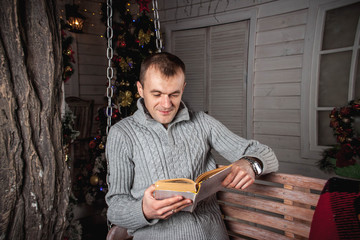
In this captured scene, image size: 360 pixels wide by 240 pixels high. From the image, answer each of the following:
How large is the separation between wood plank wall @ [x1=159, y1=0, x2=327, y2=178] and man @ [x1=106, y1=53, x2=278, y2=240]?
1.88 meters

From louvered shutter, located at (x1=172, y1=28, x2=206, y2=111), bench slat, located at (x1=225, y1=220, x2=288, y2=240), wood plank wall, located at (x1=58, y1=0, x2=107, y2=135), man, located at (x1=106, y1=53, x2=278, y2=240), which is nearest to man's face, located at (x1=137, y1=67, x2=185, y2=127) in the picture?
man, located at (x1=106, y1=53, x2=278, y2=240)

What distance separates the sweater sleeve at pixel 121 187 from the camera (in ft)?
3.77

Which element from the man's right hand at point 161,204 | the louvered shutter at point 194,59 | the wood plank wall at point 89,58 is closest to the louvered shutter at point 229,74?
the louvered shutter at point 194,59

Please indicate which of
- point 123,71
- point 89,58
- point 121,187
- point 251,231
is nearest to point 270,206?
point 251,231

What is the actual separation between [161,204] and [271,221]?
781 mm

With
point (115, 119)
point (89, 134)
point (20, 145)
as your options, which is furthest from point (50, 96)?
point (89, 134)

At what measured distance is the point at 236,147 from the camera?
1.50 meters

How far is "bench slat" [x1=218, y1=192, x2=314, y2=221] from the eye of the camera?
52.5 inches

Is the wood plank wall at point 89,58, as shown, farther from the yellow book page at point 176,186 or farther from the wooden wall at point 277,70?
the yellow book page at point 176,186

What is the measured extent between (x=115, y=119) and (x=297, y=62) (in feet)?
7.63

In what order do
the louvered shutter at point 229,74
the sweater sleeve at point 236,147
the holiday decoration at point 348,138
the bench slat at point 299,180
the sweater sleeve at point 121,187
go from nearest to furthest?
the sweater sleeve at point 121,187 → the bench slat at point 299,180 → the sweater sleeve at point 236,147 → the holiday decoration at point 348,138 → the louvered shutter at point 229,74

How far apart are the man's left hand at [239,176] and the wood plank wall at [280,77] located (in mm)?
2085

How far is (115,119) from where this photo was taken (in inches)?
117

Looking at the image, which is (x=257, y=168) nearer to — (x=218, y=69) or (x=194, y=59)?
(x=218, y=69)
